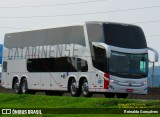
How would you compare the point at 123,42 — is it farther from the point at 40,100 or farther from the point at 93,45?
the point at 40,100

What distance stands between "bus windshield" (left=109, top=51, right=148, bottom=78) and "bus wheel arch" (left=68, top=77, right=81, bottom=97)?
100 inches

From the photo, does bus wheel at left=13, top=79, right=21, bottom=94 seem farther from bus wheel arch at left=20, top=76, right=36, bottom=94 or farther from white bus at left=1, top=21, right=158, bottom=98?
white bus at left=1, top=21, right=158, bottom=98

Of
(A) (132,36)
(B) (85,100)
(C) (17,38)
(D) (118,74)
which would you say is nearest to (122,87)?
(D) (118,74)

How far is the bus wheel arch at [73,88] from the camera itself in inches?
1334

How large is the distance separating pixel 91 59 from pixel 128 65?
184 cm

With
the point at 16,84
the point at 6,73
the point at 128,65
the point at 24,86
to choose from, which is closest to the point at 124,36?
the point at 128,65

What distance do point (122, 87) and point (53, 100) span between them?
434cm

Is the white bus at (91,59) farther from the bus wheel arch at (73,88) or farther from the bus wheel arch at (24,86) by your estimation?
the bus wheel arch at (24,86)

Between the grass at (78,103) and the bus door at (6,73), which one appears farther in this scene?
the bus door at (6,73)

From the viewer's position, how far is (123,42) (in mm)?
32875

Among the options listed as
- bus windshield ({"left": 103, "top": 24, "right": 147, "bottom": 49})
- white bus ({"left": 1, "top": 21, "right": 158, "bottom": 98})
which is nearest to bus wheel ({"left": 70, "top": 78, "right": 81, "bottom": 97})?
white bus ({"left": 1, "top": 21, "right": 158, "bottom": 98})

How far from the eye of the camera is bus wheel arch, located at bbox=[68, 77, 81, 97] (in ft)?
111

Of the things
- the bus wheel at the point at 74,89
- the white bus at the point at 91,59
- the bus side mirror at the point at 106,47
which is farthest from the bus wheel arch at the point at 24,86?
the bus side mirror at the point at 106,47

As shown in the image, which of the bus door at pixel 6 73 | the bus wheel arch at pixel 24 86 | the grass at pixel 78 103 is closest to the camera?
the grass at pixel 78 103
